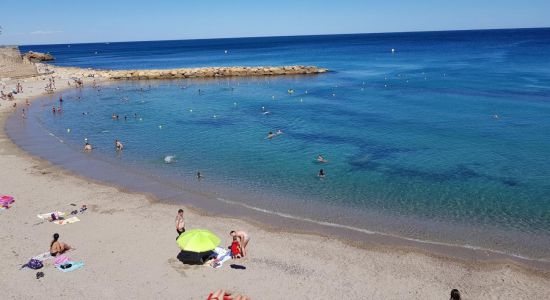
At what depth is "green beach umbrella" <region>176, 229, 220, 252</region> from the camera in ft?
53.3

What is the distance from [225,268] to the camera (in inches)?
651

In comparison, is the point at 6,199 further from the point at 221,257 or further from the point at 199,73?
the point at 199,73

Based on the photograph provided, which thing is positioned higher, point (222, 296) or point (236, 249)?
point (236, 249)

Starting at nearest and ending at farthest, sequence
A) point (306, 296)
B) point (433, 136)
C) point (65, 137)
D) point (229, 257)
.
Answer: point (306, 296)
point (229, 257)
point (433, 136)
point (65, 137)

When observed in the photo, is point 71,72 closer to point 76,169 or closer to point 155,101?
point 155,101

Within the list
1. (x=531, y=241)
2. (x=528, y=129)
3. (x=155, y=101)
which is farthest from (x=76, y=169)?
(x=528, y=129)

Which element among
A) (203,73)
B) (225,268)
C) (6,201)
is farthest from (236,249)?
(203,73)

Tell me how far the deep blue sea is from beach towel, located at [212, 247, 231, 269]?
18.3 ft

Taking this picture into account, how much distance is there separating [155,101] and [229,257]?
4717cm

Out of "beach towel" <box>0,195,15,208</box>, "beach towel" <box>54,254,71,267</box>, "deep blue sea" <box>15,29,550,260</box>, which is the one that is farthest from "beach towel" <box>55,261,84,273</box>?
"deep blue sea" <box>15,29,550,260</box>

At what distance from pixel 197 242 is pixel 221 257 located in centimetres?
141

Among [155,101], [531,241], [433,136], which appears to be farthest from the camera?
[155,101]

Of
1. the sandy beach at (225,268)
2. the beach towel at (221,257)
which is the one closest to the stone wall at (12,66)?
the sandy beach at (225,268)

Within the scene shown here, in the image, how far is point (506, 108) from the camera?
1859 inches
